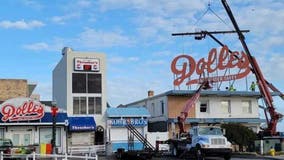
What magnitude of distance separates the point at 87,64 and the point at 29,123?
8.28 metres

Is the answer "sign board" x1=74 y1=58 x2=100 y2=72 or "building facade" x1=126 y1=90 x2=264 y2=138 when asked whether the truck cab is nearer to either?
"building facade" x1=126 y1=90 x2=264 y2=138

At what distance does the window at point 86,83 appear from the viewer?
4834cm

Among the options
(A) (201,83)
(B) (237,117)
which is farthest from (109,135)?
(B) (237,117)

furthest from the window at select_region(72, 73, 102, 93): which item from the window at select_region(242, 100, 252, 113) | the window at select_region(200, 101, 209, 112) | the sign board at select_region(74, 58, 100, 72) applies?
the window at select_region(242, 100, 252, 113)

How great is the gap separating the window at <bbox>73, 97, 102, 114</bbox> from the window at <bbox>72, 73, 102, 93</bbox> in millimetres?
774

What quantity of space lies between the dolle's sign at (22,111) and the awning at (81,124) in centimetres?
302

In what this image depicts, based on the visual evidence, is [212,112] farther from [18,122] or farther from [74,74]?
[18,122]

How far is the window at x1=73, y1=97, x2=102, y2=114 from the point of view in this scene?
48.2 meters

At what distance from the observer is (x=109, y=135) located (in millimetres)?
47781

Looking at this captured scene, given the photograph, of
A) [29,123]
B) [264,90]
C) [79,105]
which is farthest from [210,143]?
[79,105]

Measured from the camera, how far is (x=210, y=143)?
32.1 meters

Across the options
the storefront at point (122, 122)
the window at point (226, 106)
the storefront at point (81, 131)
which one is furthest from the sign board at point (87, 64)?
the window at point (226, 106)

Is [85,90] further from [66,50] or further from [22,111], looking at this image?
[22,111]

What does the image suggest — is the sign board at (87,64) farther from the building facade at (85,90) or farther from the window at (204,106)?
the window at (204,106)
